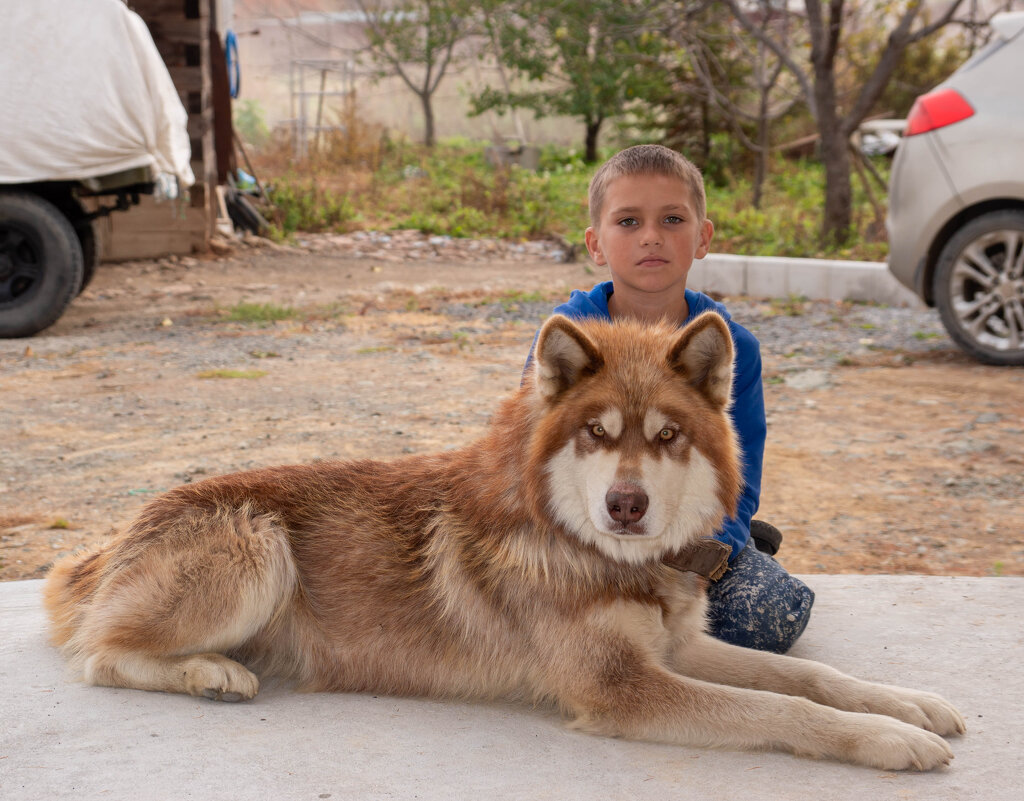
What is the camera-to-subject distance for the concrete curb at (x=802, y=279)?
1155cm

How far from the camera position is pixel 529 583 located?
9.59 feet

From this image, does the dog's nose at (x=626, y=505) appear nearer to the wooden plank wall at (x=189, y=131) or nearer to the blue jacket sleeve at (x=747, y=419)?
the blue jacket sleeve at (x=747, y=419)

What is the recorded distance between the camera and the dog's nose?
259cm

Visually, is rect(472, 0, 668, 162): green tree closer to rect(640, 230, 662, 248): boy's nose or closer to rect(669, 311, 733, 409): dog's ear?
rect(640, 230, 662, 248): boy's nose

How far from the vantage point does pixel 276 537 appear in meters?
3.06

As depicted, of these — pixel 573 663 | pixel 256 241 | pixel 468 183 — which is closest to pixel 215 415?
pixel 573 663

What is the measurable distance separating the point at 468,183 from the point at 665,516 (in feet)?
59.5

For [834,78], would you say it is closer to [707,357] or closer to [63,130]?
[63,130]

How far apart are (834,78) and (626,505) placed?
42.6 feet

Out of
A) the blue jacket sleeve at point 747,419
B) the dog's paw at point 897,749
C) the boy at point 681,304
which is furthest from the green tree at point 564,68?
the dog's paw at point 897,749

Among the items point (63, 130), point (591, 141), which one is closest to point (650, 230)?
point (63, 130)

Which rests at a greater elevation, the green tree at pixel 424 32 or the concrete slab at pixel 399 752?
the green tree at pixel 424 32

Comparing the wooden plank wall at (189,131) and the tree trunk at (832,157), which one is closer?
the tree trunk at (832,157)

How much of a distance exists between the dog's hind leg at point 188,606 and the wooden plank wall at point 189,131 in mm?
11935
